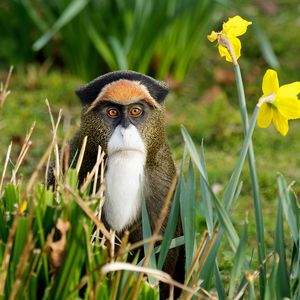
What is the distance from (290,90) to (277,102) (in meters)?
0.05

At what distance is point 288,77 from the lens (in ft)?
20.7

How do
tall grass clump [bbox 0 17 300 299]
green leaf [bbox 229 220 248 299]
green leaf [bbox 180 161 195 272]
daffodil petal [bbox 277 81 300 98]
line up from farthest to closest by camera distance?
green leaf [bbox 180 161 195 272], daffodil petal [bbox 277 81 300 98], green leaf [bbox 229 220 248 299], tall grass clump [bbox 0 17 300 299]

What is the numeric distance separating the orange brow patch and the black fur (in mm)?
17

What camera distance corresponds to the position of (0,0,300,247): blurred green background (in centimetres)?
532

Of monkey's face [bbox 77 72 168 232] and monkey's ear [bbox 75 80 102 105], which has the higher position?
monkey's ear [bbox 75 80 102 105]

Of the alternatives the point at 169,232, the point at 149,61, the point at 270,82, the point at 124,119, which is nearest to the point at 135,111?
the point at 124,119

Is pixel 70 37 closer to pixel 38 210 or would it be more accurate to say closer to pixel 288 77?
pixel 288 77

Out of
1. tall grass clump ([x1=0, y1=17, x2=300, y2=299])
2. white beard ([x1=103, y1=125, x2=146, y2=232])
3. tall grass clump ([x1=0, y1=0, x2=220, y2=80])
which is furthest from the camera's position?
tall grass clump ([x1=0, y1=0, x2=220, y2=80])

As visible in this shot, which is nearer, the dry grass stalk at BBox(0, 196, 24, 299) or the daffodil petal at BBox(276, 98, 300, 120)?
the dry grass stalk at BBox(0, 196, 24, 299)

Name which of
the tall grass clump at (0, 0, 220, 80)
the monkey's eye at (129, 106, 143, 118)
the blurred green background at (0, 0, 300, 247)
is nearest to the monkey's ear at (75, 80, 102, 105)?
the monkey's eye at (129, 106, 143, 118)

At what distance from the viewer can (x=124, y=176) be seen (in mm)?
2922

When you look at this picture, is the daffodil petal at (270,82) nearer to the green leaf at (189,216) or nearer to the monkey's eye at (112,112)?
the green leaf at (189,216)

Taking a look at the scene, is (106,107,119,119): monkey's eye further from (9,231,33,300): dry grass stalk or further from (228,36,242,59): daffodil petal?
(9,231,33,300): dry grass stalk

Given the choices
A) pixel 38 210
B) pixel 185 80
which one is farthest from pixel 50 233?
pixel 185 80
